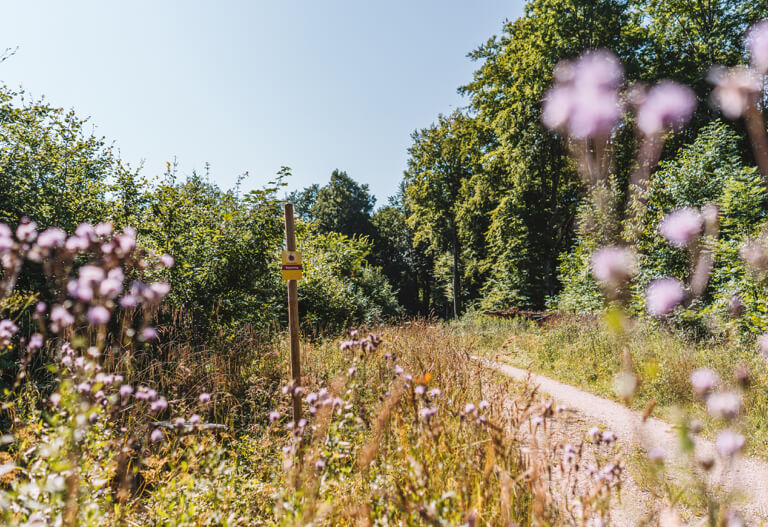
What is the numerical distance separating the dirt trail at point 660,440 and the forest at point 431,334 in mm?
98

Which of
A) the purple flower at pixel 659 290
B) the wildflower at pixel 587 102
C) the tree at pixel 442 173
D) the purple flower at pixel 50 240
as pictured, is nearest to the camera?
the wildflower at pixel 587 102

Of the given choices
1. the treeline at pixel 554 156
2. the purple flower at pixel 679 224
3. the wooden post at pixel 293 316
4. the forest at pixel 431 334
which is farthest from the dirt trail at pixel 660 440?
the purple flower at pixel 679 224

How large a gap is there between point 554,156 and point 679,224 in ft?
30.0

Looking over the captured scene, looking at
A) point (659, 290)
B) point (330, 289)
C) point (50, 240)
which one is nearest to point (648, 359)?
point (50, 240)

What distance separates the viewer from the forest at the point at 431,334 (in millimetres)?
1658

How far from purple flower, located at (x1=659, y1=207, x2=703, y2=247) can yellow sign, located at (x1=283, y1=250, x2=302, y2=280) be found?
8214 millimetres

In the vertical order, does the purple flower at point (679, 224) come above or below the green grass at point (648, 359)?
above

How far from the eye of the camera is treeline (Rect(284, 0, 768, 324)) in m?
9.21

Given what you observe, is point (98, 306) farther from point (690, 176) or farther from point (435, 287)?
point (435, 287)

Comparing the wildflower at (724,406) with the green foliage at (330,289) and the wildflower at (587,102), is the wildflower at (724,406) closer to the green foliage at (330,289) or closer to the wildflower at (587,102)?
the wildflower at (587,102)

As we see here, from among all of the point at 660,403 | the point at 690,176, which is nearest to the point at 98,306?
the point at 660,403

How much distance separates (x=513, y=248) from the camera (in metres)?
16.8

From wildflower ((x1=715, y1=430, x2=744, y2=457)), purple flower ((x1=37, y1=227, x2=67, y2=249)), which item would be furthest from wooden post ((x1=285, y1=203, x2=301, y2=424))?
wildflower ((x1=715, y1=430, x2=744, y2=457))

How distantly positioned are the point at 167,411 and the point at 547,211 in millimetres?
17379
